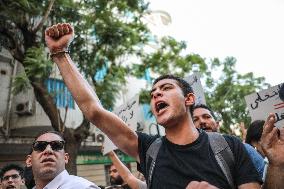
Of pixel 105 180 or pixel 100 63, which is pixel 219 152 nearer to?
pixel 100 63

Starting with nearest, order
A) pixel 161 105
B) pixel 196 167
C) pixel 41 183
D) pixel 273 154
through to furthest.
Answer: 1. pixel 273 154
2. pixel 196 167
3. pixel 161 105
4. pixel 41 183

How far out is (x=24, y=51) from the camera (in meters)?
10.3

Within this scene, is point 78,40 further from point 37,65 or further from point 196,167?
point 196,167

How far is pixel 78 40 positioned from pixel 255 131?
8.35 meters

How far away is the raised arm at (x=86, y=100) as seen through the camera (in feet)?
7.78

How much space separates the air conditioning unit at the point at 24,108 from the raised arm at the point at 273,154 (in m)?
11.8

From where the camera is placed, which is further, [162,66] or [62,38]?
[162,66]

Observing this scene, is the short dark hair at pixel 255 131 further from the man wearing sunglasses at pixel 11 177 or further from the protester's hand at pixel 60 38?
the man wearing sunglasses at pixel 11 177

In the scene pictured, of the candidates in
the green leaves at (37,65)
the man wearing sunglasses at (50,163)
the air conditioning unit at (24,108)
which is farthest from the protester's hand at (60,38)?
the air conditioning unit at (24,108)

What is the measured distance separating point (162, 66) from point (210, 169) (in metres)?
12.1

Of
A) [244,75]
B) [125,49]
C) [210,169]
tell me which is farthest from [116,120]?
[244,75]

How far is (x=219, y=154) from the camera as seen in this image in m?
2.07

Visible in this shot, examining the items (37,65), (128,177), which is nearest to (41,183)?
(128,177)

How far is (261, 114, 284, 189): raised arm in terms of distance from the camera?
1.88 metres
